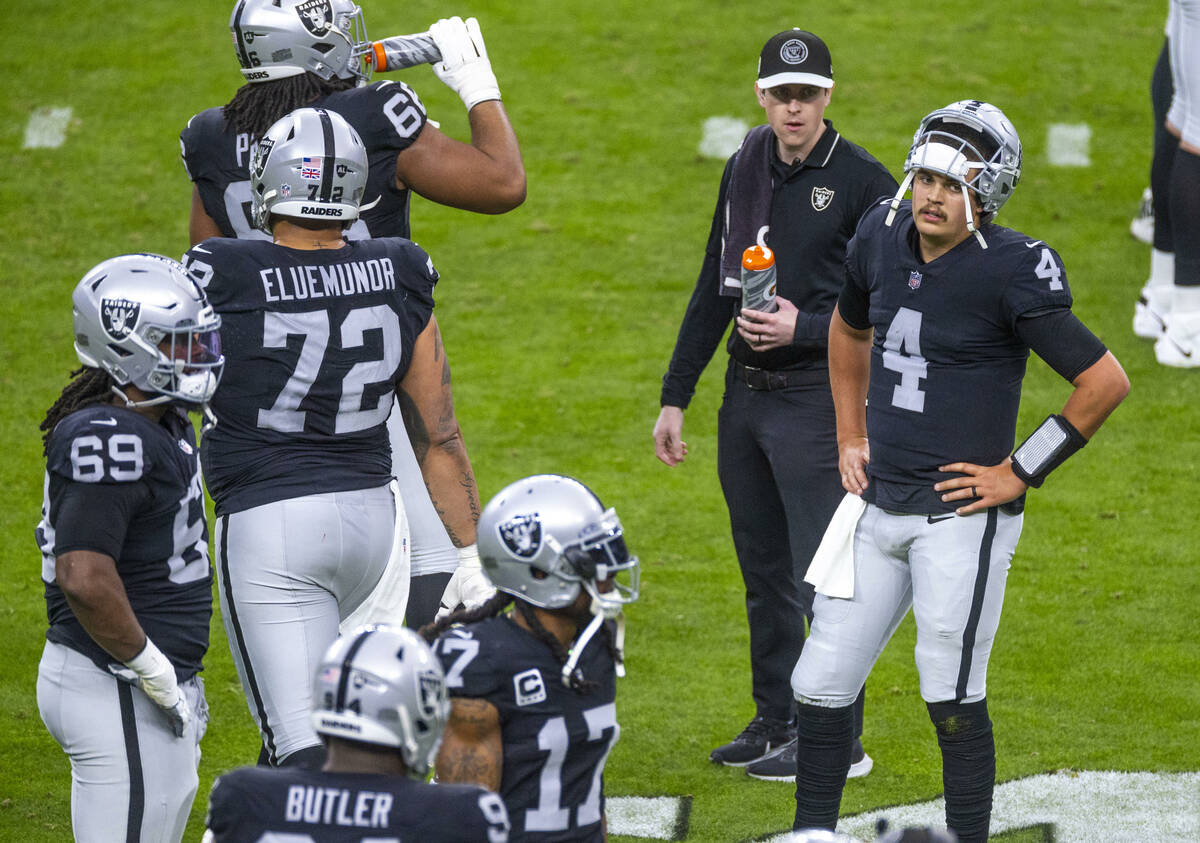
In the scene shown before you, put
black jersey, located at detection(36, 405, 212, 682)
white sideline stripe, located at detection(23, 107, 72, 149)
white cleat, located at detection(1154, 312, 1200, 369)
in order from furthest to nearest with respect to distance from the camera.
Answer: white sideline stripe, located at detection(23, 107, 72, 149) < white cleat, located at detection(1154, 312, 1200, 369) < black jersey, located at detection(36, 405, 212, 682)

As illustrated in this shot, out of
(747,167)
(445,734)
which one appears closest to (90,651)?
(445,734)

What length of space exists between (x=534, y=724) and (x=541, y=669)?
96 millimetres

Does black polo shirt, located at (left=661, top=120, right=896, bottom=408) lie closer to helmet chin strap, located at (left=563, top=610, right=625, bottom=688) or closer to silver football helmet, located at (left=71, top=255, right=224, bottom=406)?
helmet chin strap, located at (left=563, top=610, right=625, bottom=688)

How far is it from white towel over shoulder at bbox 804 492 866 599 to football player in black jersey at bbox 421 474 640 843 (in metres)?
1.10

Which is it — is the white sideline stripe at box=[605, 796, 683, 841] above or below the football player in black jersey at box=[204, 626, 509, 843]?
below

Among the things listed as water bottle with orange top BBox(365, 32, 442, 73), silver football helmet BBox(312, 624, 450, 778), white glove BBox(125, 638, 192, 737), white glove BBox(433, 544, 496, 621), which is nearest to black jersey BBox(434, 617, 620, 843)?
silver football helmet BBox(312, 624, 450, 778)

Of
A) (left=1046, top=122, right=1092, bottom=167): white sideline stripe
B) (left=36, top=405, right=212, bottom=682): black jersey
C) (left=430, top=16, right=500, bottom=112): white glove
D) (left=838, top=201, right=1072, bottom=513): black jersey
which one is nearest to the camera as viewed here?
(left=36, top=405, right=212, bottom=682): black jersey

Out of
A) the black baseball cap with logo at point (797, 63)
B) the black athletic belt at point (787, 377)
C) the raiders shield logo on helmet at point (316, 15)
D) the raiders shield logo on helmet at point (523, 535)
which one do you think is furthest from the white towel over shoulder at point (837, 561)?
the raiders shield logo on helmet at point (316, 15)

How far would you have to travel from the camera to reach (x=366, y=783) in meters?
2.24

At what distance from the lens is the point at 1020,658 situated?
5.24 m

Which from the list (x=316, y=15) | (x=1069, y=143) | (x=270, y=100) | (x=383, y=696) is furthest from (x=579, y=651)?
(x=1069, y=143)

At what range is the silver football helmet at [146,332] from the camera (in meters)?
2.89

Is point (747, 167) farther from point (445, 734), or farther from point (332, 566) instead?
point (445, 734)

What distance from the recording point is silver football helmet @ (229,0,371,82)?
375 centimetres
